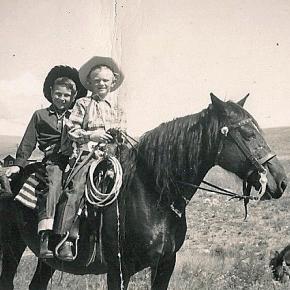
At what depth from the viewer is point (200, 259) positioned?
9.99 metres

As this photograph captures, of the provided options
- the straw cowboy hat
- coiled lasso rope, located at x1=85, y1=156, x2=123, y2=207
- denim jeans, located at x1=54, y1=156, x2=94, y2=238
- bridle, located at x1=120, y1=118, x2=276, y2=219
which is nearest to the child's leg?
denim jeans, located at x1=54, y1=156, x2=94, y2=238

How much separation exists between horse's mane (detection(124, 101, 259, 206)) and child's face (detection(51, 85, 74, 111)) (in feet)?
4.88

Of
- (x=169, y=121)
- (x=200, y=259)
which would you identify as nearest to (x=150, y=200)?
(x=169, y=121)

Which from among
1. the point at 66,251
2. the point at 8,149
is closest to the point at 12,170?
the point at 66,251

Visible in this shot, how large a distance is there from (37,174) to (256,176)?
251cm

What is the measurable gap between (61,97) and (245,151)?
2491mm

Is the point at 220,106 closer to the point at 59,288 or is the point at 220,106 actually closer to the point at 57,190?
the point at 57,190

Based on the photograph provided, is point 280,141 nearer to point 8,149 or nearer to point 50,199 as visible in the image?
point 8,149

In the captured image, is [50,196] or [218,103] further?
[50,196]

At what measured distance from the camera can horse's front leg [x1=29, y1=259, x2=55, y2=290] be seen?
6.37 metres

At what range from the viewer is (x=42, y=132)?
19.4ft

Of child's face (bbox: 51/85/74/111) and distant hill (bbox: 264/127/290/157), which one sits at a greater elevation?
child's face (bbox: 51/85/74/111)

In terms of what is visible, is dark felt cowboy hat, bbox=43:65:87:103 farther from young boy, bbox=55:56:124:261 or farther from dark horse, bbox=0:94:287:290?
dark horse, bbox=0:94:287:290

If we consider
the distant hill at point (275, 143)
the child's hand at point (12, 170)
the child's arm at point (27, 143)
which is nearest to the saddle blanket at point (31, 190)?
the child's hand at point (12, 170)
